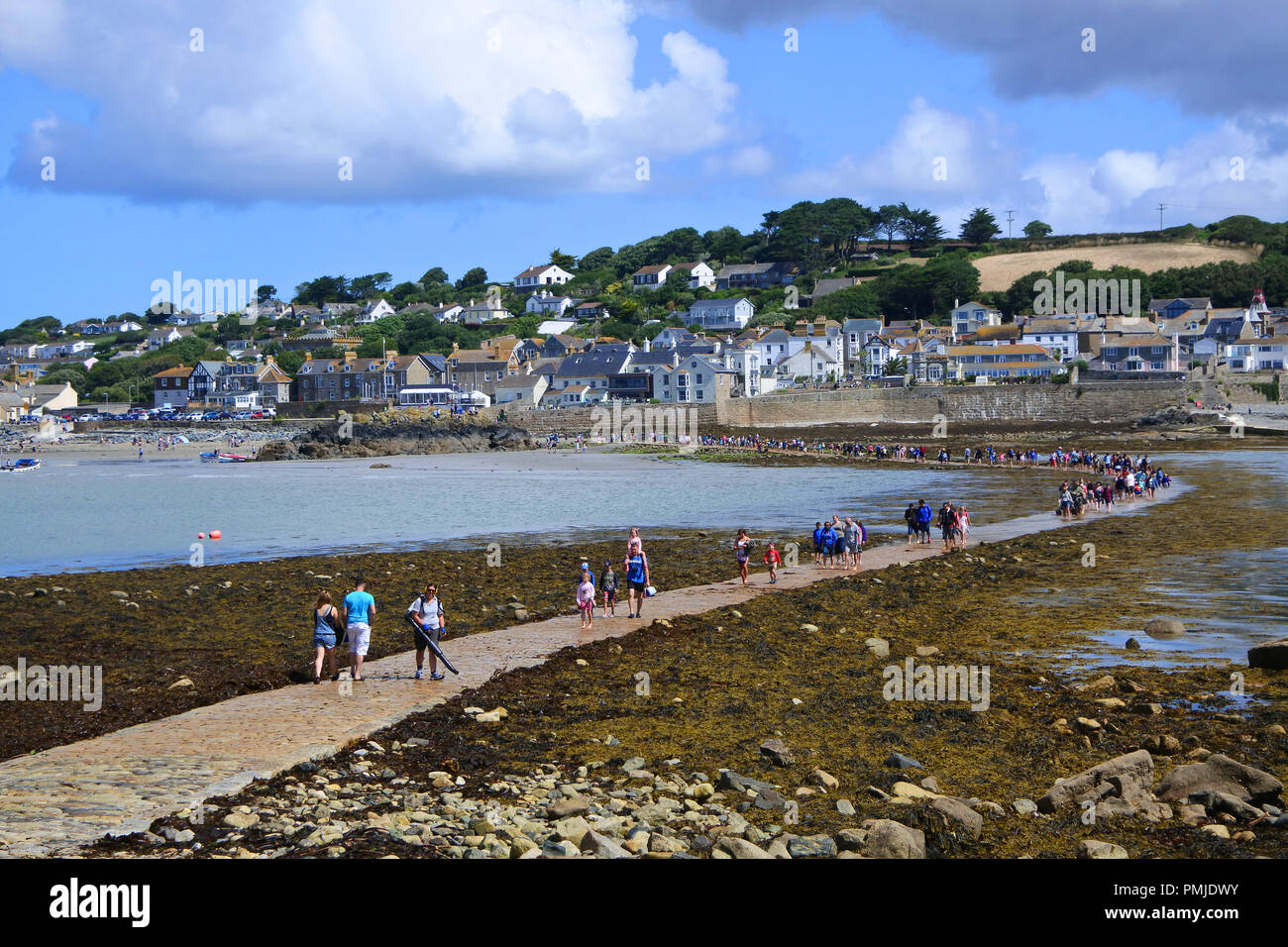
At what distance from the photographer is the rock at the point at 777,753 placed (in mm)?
10406

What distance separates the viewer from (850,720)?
12.1 metres

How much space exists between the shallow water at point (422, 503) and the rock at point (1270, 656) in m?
17.6

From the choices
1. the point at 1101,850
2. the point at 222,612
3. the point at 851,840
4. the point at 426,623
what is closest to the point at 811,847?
the point at 851,840

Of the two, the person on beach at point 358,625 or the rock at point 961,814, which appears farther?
the person on beach at point 358,625

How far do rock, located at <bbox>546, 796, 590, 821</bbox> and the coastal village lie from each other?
306 ft

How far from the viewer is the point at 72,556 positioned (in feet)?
98.0

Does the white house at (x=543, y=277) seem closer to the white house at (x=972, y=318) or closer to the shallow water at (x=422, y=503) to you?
the white house at (x=972, y=318)

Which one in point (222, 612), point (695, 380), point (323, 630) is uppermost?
point (695, 380)

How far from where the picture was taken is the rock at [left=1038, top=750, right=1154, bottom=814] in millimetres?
9016

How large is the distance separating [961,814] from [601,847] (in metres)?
2.88

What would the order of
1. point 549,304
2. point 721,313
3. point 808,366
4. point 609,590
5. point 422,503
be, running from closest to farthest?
point 609,590 → point 422,503 → point 808,366 → point 721,313 → point 549,304

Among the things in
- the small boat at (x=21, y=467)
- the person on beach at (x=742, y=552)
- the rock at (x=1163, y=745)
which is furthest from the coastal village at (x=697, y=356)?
the rock at (x=1163, y=745)

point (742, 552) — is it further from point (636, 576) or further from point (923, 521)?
point (923, 521)
